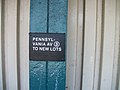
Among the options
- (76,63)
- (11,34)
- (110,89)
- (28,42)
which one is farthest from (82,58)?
(11,34)

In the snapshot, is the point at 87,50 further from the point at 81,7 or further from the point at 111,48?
the point at 81,7

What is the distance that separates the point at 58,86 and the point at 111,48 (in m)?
0.67

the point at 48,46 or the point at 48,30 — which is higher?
the point at 48,30

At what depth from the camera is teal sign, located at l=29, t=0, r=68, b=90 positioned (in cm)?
232

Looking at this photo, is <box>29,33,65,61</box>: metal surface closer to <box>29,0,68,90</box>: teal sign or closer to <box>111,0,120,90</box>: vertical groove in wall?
<box>29,0,68,90</box>: teal sign

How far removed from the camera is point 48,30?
2.34 m

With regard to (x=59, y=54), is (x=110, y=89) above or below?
below

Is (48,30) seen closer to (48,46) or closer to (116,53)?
(48,46)

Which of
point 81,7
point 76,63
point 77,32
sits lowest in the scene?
point 76,63

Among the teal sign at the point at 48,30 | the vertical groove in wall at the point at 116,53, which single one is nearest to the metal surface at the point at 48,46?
the teal sign at the point at 48,30

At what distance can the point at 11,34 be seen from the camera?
2.47 m

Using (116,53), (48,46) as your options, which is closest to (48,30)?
(48,46)

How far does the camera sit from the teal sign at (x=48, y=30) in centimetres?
232

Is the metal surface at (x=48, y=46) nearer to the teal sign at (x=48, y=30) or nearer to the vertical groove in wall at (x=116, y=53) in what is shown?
the teal sign at (x=48, y=30)
